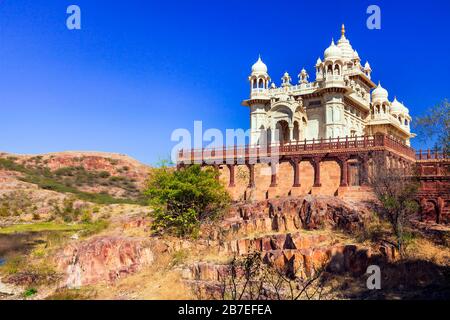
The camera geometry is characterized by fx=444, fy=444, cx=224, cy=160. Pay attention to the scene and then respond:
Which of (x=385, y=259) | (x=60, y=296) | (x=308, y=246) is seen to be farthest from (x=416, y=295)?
(x=60, y=296)

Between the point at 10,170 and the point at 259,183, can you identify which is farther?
the point at 10,170

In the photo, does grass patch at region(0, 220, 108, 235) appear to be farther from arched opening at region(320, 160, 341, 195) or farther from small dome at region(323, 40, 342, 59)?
small dome at region(323, 40, 342, 59)

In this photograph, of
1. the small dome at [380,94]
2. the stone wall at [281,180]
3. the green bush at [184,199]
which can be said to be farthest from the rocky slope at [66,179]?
the small dome at [380,94]

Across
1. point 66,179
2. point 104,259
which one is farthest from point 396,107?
point 66,179

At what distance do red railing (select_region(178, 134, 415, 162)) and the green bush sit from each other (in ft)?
13.3

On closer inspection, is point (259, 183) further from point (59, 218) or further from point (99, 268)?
point (59, 218)

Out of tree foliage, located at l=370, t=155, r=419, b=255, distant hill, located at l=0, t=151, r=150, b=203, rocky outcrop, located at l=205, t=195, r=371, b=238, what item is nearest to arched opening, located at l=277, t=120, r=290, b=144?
rocky outcrop, located at l=205, t=195, r=371, b=238

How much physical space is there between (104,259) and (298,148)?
1744 cm

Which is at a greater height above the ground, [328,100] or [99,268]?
[328,100]

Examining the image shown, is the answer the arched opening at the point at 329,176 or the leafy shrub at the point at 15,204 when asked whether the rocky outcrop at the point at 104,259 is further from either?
the leafy shrub at the point at 15,204

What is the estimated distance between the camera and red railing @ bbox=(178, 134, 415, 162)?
33634 mm

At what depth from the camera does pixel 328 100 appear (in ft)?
131

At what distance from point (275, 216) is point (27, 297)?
16482 millimetres

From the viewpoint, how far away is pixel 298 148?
36.5 metres
